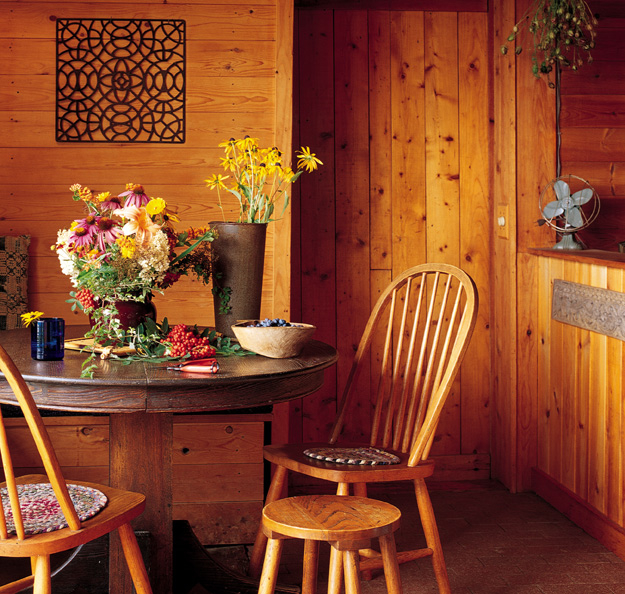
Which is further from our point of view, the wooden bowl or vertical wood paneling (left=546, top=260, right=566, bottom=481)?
vertical wood paneling (left=546, top=260, right=566, bottom=481)

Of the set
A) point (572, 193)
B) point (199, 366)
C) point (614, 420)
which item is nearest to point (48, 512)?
point (199, 366)

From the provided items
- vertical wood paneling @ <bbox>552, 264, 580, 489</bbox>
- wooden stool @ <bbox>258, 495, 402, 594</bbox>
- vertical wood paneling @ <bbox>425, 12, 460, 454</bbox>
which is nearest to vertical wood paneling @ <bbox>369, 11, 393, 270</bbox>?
vertical wood paneling @ <bbox>425, 12, 460, 454</bbox>

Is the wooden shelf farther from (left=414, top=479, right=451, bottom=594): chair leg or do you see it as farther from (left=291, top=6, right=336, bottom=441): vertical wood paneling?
(left=414, top=479, right=451, bottom=594): chair leg

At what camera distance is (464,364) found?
3732mm

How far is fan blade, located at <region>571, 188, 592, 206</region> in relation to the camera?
10.9ft

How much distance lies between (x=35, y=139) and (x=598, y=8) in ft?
8.02

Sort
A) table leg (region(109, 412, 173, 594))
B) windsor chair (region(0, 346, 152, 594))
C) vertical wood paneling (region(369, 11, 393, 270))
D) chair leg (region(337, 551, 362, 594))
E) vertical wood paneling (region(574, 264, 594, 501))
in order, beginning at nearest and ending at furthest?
windsor chair (region(0, 346, 152, 594)), chair leg (region(337, 551, 362, 594)), table leg (region(109, 412, 173, 594)), vertical wood paneling (region(574, 264, 594, 501)), vertical wood paneling (region(369, 11, 393, 270))

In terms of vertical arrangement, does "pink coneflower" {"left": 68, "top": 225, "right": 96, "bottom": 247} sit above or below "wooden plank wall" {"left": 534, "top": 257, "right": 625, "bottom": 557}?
above

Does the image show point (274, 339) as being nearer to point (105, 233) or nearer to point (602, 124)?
point (105, 233)

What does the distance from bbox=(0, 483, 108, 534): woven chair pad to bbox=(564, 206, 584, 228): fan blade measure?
87.8 inches

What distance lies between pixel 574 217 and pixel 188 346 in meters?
1.95

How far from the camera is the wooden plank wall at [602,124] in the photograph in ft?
11.5

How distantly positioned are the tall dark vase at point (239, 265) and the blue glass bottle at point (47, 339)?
478 mm

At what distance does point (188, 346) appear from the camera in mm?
2000
